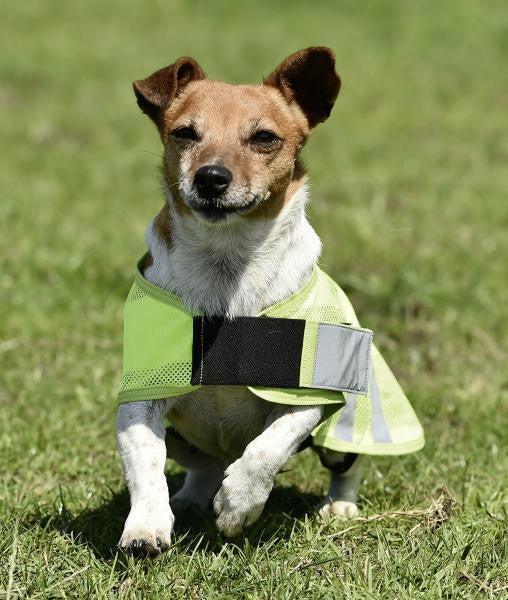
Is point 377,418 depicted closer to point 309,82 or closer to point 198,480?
point 198,480

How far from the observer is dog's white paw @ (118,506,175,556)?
338 cm

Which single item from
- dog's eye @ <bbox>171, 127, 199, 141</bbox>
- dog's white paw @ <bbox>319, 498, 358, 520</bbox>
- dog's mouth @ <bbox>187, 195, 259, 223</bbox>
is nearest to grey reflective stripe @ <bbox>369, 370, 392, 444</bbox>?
dog's white paw @ <bbox>319, 498, 358, 520</bbox>

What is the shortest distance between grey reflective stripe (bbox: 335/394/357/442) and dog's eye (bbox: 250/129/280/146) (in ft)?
3.72

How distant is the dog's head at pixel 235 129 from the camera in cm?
372

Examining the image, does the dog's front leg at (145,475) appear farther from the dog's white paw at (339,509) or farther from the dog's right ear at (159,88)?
the dog's right ear at (159,88)

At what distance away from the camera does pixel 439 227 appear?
842 cm

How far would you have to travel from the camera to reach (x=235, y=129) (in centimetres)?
392

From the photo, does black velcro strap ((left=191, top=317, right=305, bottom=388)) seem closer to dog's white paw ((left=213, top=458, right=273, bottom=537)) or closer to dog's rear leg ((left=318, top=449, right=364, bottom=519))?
dog's white paw ((left=213, top=458, right=273, bottom=537))

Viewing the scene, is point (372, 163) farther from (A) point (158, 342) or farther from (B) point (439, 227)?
(A) point (158, 342)

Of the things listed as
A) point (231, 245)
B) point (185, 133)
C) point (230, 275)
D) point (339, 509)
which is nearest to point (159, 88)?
point (185, 133)

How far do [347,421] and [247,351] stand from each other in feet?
2.15

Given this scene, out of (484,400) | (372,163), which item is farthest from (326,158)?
(484,400)

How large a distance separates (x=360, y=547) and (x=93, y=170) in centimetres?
674

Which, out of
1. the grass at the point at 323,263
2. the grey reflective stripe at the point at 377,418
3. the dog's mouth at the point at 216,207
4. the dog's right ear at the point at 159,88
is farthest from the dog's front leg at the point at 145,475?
the dog's right ear at the point at 159,88
